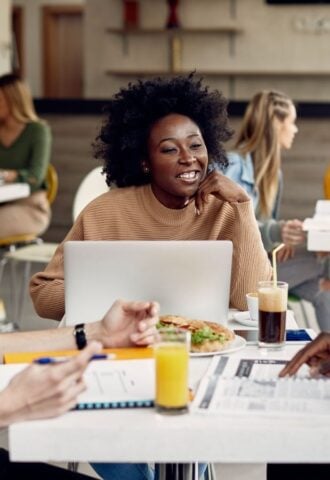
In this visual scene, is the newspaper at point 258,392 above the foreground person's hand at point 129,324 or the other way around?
the other way around

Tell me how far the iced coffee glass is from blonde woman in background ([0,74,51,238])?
3.48 metres

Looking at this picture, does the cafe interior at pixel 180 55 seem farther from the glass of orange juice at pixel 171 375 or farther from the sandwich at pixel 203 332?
the glass of orange juice at pixel 171 375

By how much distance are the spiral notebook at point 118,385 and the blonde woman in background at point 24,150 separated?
369 centimetres

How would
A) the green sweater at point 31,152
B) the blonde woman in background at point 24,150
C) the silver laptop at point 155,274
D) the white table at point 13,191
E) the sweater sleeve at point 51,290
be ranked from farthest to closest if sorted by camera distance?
1. the green sweater at point 31,152
2. the blonde woman in background at point 24,150
3. the white table at point 13,191
4. the sweater sleeve at point 51,290
5. the silver laptop at point 155,274

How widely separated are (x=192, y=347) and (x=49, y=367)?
415 mm

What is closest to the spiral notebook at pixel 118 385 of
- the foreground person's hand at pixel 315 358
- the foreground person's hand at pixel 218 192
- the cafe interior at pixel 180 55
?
the foreground person's hand at pixel 315 358

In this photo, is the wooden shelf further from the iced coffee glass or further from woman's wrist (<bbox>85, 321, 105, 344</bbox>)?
woman's wrist (<bbox>85, 321, 105, 344</bbox>)

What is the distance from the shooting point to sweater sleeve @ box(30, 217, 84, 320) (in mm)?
2310

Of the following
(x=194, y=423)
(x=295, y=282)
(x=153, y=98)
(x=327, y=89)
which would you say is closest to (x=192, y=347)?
(x=194, y=423)

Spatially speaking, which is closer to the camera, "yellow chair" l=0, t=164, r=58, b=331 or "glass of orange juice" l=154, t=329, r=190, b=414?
"glass of orange juice" l=154, t=329, r=190, b=414

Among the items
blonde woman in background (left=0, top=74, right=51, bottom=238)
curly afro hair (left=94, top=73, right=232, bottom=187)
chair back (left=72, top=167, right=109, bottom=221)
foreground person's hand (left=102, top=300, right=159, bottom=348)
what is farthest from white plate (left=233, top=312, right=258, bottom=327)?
blonde woman in background (left=0, top=74, right=51, bottom=238)

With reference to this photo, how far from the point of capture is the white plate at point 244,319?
6.84 ft

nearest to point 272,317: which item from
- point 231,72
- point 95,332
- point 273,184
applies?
point 95,332

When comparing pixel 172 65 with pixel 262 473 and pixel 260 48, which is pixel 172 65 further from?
pixel 262 473
